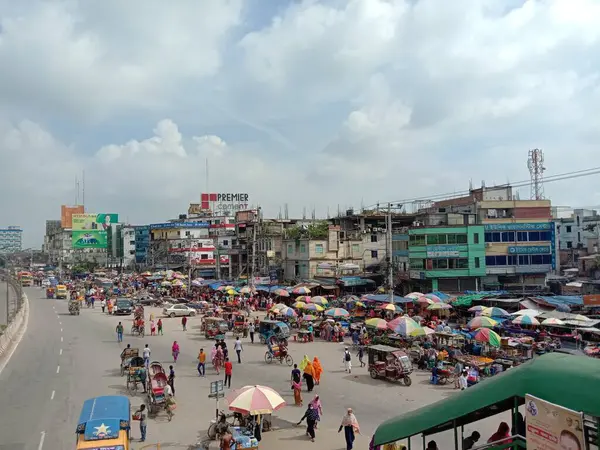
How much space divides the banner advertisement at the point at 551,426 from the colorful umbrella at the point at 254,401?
8.14 meters

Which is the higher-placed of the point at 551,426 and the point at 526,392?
the point at 526,392

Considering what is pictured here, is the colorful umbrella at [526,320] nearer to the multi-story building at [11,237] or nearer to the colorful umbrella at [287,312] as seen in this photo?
the colorful umbrella at [287,312]

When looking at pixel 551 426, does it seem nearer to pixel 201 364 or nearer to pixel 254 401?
pixel 254 401

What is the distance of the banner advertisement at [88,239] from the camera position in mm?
101125

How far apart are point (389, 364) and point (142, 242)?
314 ft

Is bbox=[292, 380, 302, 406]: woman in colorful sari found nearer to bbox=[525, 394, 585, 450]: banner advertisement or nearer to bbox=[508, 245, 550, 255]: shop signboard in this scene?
bbox=[525, 394, 585, 450]: banner advertisement

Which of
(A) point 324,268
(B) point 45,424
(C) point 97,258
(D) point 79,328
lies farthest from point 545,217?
(C) point 97,258

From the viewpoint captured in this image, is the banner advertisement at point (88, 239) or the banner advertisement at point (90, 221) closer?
the banner advertisement at point (88, 239)

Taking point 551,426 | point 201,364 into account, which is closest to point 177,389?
point 201,364

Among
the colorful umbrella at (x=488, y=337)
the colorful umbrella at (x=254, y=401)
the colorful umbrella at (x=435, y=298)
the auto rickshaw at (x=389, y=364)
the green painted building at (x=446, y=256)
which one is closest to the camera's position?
the colorful umbrella at (x=254, y=401)

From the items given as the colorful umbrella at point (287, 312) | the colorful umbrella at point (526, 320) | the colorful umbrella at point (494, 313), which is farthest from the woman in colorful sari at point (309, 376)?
the colorful umbrella at point (494, 313)

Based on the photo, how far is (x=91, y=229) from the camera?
398 ft

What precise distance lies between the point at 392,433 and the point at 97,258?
479ft

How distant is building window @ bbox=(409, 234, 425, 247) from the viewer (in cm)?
4834
